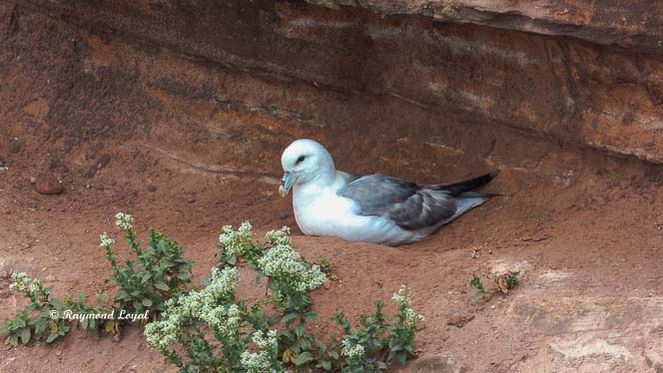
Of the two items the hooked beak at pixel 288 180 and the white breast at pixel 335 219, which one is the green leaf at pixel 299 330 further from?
the hooked beak at pixel 288 180

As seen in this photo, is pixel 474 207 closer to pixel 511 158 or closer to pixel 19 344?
pixel 511 158

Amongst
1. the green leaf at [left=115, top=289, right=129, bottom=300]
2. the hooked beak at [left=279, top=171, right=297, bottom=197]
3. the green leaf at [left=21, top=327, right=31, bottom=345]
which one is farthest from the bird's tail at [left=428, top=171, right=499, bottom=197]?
the green leaf at [left=21, top=327, right=31, bottom=345]

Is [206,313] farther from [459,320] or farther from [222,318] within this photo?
[459,320]

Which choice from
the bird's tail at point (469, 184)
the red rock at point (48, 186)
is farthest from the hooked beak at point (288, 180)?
the red rock at point (48, 186)

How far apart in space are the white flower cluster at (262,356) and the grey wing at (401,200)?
6.48 feet

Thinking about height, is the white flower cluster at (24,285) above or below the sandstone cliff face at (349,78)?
below

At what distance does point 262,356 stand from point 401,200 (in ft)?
7.18

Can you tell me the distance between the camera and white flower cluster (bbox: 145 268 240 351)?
4355mm

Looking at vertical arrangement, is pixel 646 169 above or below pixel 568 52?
below

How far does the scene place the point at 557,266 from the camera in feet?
17.1

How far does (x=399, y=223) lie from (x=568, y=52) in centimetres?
139

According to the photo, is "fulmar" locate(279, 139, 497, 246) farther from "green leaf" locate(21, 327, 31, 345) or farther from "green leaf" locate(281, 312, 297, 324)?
"green leaf" locate(21, 327, 31, 345)

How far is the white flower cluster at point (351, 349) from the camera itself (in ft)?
14.6

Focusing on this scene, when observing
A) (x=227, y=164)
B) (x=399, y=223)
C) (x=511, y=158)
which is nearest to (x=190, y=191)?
(x=227, y=164)
